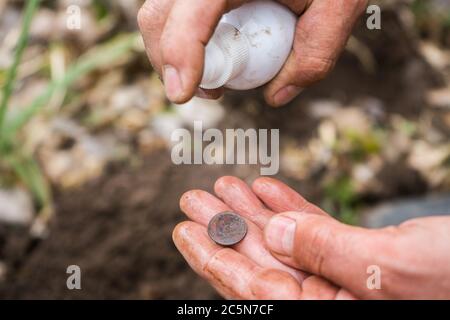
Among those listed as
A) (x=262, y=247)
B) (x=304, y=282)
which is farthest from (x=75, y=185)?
(x=304, y=282)

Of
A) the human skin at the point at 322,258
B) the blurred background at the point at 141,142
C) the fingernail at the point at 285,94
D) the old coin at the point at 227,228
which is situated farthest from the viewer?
the blurred background at the point at 141,142

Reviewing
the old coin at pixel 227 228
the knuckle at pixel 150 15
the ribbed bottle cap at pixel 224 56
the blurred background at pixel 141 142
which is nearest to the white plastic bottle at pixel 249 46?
the ribbed bottle cap at pixel 224 56

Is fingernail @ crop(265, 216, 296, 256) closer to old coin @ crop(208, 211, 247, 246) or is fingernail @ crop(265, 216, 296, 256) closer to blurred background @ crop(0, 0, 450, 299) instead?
A: old coin @ crop(208, 211, 247, 246)

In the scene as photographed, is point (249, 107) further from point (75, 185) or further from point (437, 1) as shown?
point (437, 1)

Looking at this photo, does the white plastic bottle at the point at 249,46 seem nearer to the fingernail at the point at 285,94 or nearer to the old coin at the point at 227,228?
the fingernail at the point at 285,94

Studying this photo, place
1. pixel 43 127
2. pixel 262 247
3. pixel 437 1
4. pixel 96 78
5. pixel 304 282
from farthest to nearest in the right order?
1. pixel 437 1
2. pixel 96 78
3. pixel 43 127
4. pixel 262 247
5. pixel 304 282

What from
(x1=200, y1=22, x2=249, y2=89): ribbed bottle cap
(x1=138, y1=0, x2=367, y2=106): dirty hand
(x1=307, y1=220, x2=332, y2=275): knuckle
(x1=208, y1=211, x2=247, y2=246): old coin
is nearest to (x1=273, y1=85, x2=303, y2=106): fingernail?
(x1=138, y1=0, x2=367, y2=106): dirty hand
